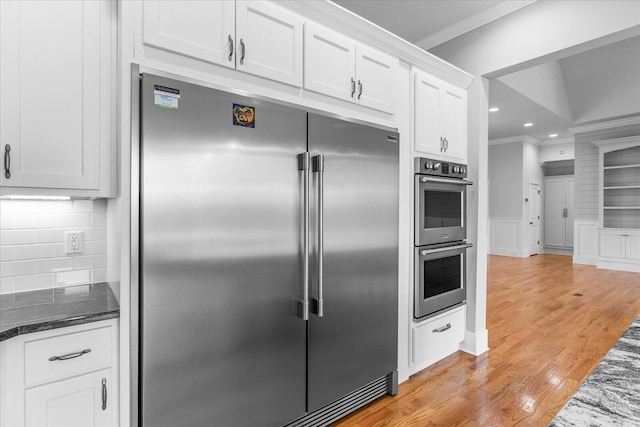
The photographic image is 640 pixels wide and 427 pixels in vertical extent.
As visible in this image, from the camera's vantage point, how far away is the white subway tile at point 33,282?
170cm

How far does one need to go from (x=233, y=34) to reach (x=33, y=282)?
1.58 m

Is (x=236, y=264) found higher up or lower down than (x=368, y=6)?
lower down

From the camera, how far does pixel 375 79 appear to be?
229 cm

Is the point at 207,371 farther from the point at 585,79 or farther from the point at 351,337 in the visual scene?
the point at 585,79

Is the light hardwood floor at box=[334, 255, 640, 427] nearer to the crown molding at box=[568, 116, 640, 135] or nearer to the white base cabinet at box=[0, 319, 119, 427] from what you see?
the white base cabinet at box=[0, 319, 119, 427]

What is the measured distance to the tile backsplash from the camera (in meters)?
1.69

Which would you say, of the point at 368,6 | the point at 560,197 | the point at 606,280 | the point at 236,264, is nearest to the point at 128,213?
the point at 236,264

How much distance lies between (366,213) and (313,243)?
46cm

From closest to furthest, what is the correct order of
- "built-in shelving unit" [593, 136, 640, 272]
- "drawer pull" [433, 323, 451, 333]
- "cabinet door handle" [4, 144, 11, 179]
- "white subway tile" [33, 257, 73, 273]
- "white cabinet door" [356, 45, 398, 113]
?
"cabinet door handle" [4, 144, 11, 179] < "white subway tile" [33, 257, 73, 273] < "white cabinet door" [356, 45, 398, 113] < "drawer pull" [433, 323, 451, 333] < "built-in shelving unit" [593, 136, 640, 272]

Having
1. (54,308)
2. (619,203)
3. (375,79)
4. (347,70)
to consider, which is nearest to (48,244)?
(54,308)

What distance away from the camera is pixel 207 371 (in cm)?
154

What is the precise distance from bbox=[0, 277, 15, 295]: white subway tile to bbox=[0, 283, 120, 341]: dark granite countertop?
0.03 m

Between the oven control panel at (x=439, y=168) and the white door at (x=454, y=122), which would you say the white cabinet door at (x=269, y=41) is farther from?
the white door at (x=454, y=122)

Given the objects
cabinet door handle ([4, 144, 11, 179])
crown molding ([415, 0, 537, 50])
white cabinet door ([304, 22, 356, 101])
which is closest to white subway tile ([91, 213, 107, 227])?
cabinet door handle ([4, 144, 11, 179])
